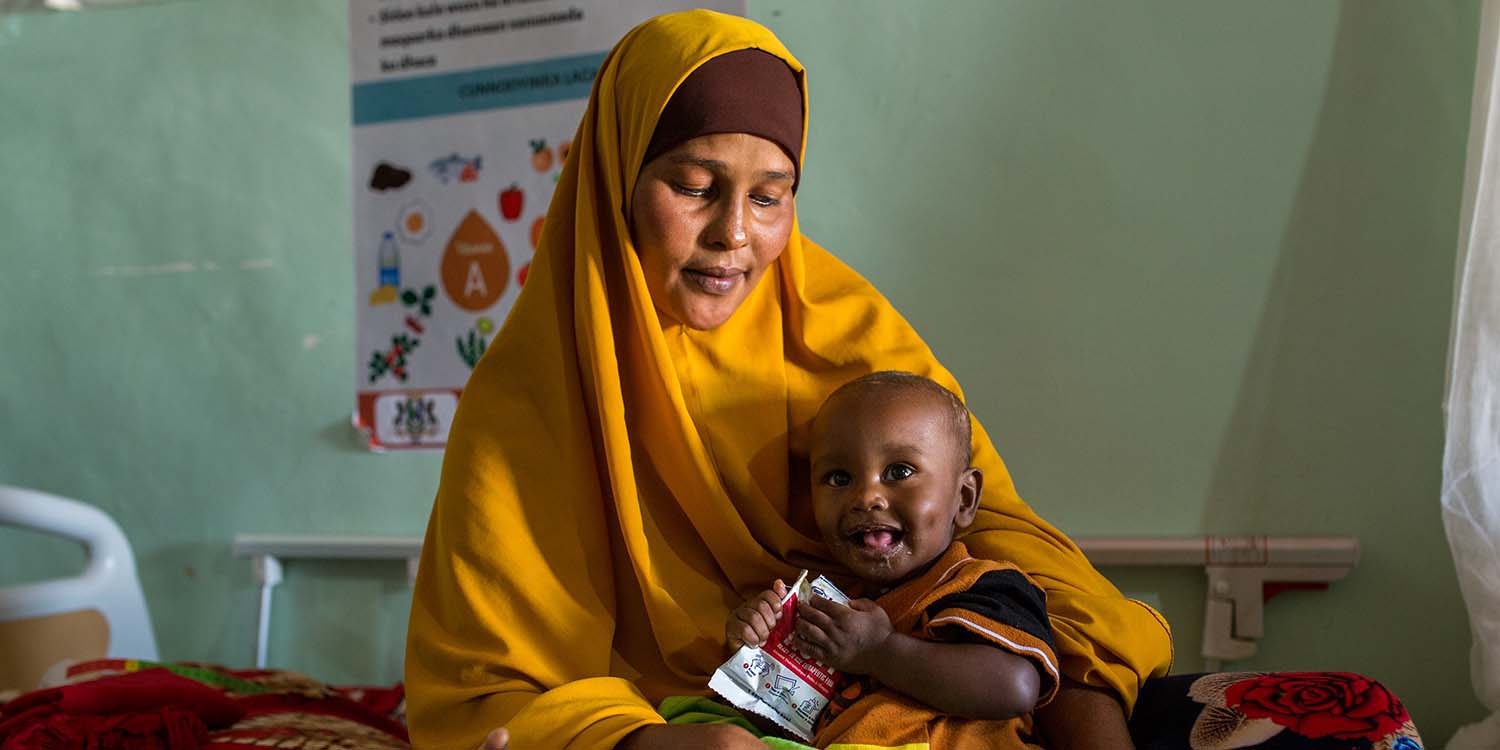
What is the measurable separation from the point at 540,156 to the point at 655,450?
1.38 metres

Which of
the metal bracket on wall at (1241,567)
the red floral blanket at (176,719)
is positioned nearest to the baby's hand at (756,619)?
the red floral blanket at (176,719)

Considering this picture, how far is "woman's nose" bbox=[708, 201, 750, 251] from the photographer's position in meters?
1.67

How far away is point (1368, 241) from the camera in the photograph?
2357 millimetres

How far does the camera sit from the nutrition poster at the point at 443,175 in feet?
9.56

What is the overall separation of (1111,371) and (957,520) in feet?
3.13

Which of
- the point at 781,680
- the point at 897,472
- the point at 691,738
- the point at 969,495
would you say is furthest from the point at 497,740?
the point at 969,495

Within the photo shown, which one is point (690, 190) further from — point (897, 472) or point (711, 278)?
point (897, 472)

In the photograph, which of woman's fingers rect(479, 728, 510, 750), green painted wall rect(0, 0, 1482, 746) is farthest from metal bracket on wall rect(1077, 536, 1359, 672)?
woman's fingers rect(479, 728, 510, 750)

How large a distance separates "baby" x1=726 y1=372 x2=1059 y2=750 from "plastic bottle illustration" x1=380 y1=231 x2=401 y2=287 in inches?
66.1

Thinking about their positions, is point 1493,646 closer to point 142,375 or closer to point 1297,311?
point 1297,311

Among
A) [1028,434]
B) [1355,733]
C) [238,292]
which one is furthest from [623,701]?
[238,292]

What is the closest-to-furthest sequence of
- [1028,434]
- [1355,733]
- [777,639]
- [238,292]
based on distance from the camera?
[1355,733] < [777,639] < [1028,434] < [238,292]

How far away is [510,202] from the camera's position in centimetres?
294

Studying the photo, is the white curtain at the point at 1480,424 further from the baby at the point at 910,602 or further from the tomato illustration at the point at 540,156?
the tomato illustration at the point at 540,156
